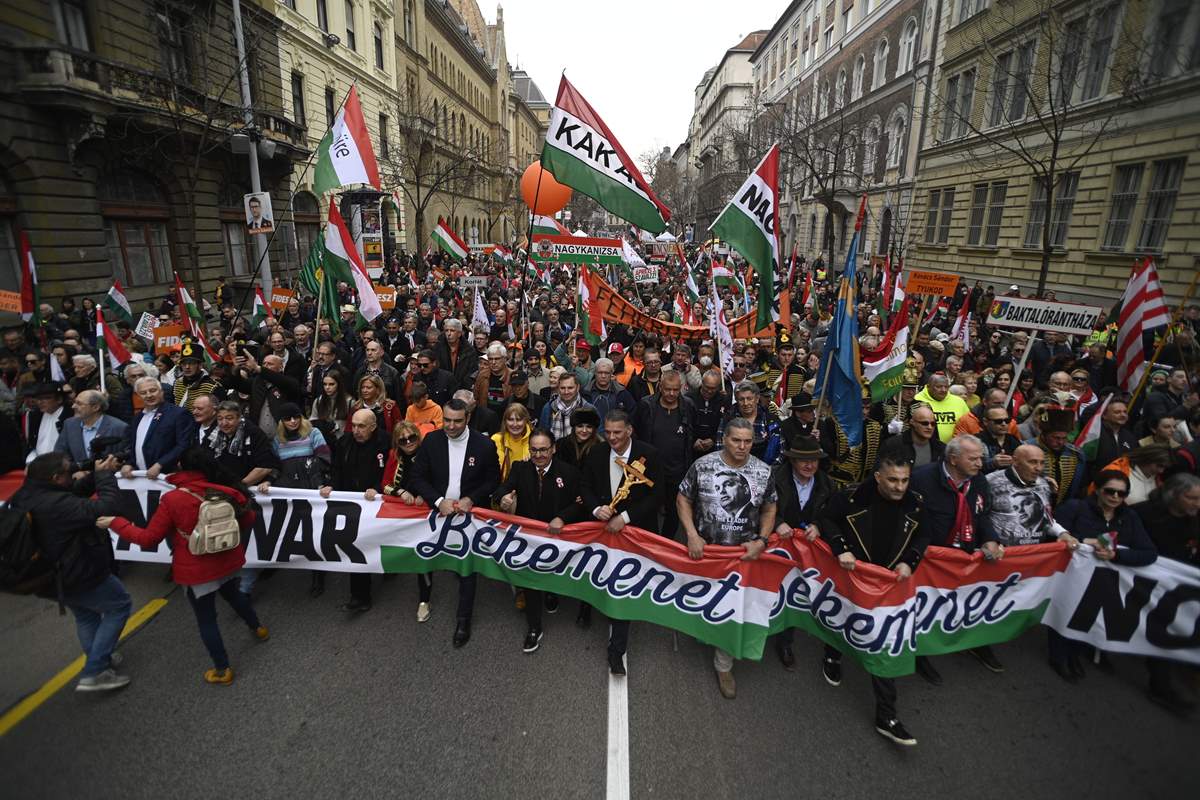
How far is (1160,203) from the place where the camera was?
50.8 ft

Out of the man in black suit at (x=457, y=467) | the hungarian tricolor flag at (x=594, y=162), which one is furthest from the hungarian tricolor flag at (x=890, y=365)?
the man in black suit at (x=457, y=467)

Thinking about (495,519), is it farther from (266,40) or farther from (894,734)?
(266,40)

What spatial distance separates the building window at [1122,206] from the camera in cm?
1619

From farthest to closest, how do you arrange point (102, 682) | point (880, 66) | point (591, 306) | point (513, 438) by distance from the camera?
point (880, 66)
point (591, 306)
point (513, 438)
point (102, 682)

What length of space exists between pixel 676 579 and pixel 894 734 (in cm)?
163

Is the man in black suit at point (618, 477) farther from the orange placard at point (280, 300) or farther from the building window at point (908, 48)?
the building window at point (908, 48)

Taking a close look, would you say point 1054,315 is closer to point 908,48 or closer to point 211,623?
point 211,623

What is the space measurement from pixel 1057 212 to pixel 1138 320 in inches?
651

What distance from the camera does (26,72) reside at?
45.6 ft

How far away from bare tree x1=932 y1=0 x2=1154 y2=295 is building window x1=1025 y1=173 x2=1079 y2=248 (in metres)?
0.04

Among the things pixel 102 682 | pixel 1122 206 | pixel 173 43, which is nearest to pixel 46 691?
pixel 102 682

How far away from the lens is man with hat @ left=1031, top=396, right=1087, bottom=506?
4.78 meters

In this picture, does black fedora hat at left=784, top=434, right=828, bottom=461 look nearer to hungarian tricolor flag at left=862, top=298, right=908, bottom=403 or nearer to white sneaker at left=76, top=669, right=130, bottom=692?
hungarian tricolor flag at left=862, top=298, right=908, bottom=403

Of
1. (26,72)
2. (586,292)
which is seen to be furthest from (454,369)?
(26,72)
